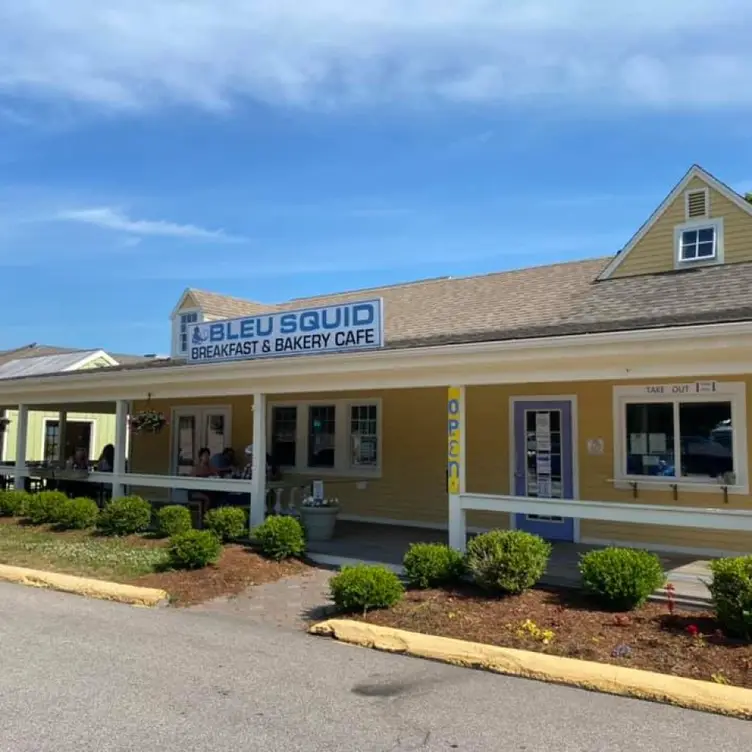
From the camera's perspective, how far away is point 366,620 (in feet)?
24.2

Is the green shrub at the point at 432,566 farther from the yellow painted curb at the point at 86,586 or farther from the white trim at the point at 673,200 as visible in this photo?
the white trim at the point at 673,200

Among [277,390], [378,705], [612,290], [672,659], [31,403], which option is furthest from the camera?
[31,403]

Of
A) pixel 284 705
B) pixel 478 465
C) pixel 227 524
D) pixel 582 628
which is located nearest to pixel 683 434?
pixel 478 465

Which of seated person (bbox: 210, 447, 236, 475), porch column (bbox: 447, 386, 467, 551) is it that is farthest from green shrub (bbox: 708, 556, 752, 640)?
seated person (bbox: 210, 447, 236, 475)

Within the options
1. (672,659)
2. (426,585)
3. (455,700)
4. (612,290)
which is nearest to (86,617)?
(426,585)

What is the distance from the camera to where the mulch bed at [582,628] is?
233 inches

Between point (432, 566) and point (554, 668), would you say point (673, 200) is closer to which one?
point (432, 566)

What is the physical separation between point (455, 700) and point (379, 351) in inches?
218

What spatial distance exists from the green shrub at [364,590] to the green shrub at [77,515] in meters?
7.07

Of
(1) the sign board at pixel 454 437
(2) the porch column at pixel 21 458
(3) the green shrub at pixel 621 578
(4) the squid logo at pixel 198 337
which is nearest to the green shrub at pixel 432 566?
(1) the sign board at pixel 454 437

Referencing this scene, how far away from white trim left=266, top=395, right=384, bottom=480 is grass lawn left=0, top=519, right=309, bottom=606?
3714 millimetres

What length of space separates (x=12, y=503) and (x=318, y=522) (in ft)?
22.8

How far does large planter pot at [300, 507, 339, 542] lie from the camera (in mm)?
11672

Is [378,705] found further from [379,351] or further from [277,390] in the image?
[277,390]
